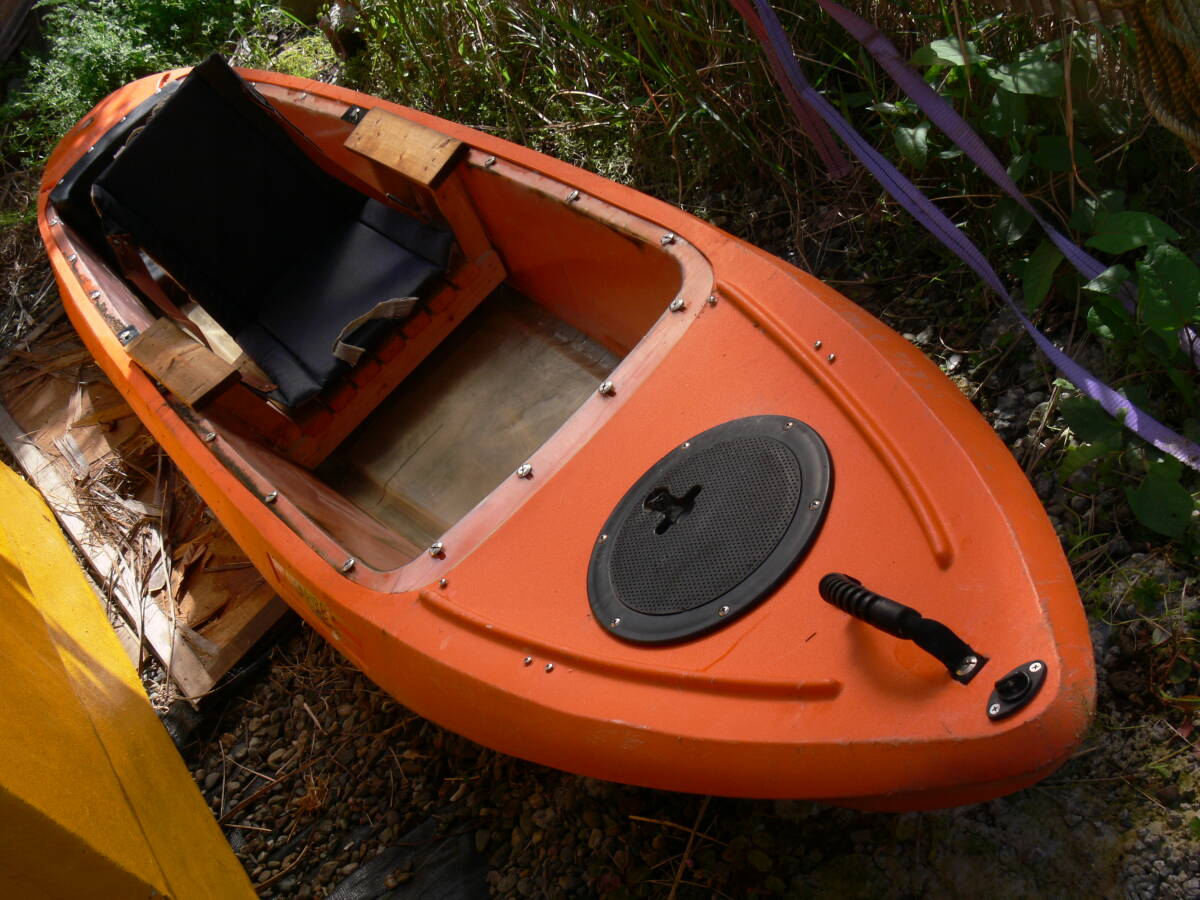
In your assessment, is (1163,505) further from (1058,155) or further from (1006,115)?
(1006,115)

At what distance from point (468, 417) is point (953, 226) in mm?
1396

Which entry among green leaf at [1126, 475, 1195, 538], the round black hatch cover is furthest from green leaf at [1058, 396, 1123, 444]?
the round black hatch cover

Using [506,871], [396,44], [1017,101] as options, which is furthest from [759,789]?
[396,44]

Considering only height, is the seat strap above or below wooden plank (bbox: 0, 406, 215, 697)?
above

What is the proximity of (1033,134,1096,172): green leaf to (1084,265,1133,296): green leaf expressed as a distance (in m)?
0.30

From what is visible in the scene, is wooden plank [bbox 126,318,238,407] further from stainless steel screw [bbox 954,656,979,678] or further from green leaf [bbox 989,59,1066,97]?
green leaf [bbox 989,59,1066,97]

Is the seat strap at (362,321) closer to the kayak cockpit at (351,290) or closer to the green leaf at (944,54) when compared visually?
the kayak cockpit at (351,290)

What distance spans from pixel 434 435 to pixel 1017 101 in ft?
5.74

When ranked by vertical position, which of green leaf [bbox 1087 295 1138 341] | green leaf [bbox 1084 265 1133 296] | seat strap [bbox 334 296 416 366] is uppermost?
seat strap [bbox 334 296 416 366]

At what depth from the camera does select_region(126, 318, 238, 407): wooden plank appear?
2.51 metres

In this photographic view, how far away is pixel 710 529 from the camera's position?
6.07 ft

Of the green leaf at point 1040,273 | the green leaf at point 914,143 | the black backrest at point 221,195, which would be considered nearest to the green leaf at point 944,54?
the green leaf at point 914,143

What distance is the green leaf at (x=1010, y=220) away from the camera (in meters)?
2.40

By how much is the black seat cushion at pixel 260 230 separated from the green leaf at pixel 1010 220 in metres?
1.52
